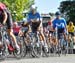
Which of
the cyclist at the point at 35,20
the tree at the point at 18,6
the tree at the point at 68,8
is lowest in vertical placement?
the tree at the point at 68,8


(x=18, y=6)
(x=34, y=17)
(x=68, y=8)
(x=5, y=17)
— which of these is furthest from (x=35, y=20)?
(x=68, y=8)

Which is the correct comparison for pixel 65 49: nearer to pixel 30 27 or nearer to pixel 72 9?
pixel 30 27

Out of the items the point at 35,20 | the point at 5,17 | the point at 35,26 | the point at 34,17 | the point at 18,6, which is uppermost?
the point at 5,17

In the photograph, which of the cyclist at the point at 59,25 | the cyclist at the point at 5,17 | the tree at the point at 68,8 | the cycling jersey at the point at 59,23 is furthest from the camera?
the tree at the point at 68,8

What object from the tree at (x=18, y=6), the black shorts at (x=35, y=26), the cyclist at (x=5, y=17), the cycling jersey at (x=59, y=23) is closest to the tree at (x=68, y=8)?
the tree at (x=18, y=6)

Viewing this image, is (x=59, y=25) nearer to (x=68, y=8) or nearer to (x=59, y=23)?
(x=59, y=23)

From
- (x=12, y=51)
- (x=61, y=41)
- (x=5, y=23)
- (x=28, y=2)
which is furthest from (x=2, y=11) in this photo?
(x=28, y=2)

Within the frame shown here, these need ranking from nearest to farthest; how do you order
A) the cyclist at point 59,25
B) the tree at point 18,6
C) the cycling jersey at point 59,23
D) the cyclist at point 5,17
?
the cyclist at point 5,17 < the cyclist at point 59,25 < the cycling jersey at point 59,23 < the tree at point 18,6

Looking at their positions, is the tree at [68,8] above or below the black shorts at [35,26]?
below

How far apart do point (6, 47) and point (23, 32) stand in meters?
2.81

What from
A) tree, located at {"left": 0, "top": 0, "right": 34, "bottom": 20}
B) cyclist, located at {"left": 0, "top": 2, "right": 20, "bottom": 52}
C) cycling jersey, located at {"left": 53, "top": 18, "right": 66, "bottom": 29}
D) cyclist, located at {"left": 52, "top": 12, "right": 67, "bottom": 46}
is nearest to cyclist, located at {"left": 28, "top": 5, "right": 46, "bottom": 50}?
cyclist, located at {"left": 52, "top": 12, "right": 67, "bottom": 46}

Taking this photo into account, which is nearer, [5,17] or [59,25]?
[5,17]

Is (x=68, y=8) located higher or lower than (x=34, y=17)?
lower

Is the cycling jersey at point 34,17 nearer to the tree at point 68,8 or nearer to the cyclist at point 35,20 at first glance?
the cyclist at point 35,20
